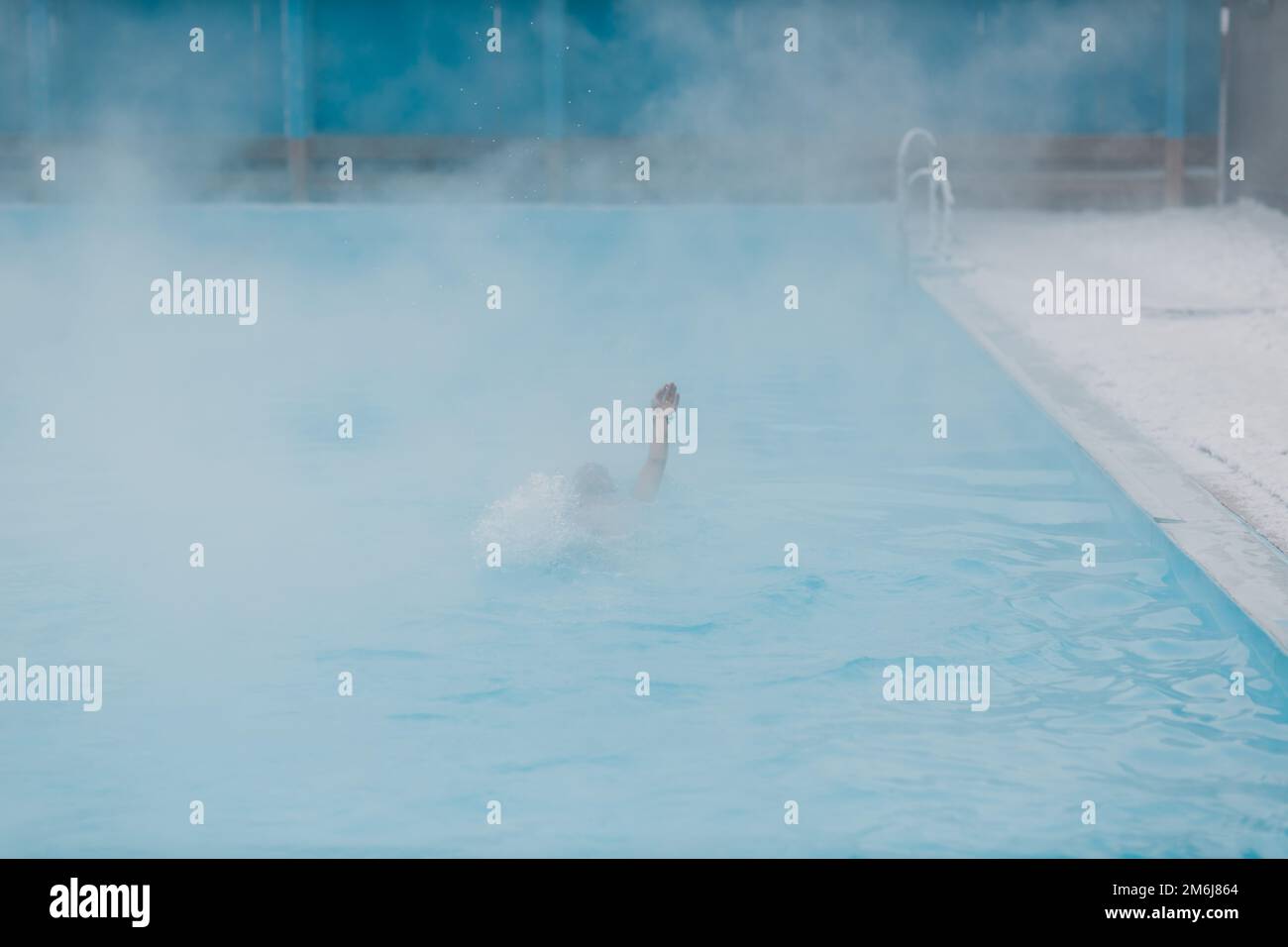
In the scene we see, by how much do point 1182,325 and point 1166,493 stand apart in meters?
3.55

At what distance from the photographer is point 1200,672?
446 centimetres

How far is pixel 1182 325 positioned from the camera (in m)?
8.56

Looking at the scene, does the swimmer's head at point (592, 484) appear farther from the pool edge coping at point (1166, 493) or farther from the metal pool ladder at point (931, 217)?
the metal pool ladder at point (931, 217)

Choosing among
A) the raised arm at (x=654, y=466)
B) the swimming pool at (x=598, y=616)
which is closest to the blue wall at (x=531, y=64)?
the swimming pool at (x=598, y=616)

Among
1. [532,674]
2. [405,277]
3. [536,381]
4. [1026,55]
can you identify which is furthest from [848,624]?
[1026,55]

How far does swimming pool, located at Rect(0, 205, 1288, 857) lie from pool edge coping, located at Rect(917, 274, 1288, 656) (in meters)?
0.07

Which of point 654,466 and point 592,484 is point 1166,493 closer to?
point 654,466

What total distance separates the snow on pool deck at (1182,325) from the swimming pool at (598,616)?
373 mm

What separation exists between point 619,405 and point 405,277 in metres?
4.33

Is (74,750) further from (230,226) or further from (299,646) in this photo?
(230,226)

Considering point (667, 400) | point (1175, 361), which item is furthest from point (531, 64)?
point (667, 400)

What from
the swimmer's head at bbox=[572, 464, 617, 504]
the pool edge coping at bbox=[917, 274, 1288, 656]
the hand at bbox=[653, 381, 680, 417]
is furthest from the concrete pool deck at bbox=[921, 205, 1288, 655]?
the swimmer's head at bbox=[572, 464, 617, 504]

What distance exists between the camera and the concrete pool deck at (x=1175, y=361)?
16.1 feet

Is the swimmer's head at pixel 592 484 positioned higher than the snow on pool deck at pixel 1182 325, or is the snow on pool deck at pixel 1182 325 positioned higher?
the snow on pool deck at pixel 1182 325
